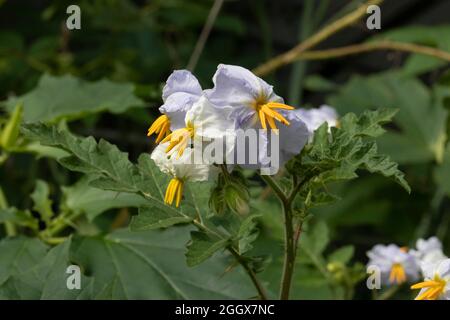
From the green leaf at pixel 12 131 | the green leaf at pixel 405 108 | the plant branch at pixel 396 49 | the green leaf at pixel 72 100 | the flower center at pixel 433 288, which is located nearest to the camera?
the flower center at pixel 433 288

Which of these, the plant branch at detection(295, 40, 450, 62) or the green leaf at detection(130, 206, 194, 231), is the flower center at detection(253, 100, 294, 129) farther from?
the plant branch at detection(295, 40, 450, 62)

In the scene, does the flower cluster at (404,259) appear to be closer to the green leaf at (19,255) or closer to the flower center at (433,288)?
the flower center at (433,288)

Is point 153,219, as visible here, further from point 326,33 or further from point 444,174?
point 444,174

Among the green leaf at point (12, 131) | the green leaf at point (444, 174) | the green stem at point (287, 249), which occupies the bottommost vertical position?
the green stem at point (287, 249)

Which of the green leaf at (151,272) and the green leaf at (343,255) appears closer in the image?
the green leaf at (151,272)

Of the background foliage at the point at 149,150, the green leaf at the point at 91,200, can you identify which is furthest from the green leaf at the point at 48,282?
the green leaf at the point at 91,200

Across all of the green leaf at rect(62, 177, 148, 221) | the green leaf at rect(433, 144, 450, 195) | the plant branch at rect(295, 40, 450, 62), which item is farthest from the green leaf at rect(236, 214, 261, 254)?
the green leaf at rect(433, 144, 450, 195)
